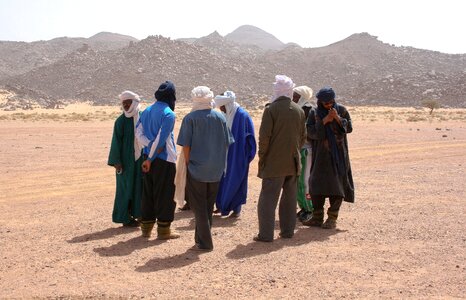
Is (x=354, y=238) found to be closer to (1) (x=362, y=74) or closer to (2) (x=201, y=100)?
(2) (x=201, y=100)

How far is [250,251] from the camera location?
6.78 metres

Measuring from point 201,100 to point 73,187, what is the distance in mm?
5682

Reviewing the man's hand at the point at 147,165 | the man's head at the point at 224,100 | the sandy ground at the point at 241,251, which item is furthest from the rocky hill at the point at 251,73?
the man's hand at the point at 147,165

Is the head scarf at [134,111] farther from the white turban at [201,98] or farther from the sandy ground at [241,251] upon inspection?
the white turban at [201,98]

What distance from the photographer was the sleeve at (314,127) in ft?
25.0

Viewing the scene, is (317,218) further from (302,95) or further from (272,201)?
(302,95)

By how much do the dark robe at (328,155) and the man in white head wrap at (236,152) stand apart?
1.07m

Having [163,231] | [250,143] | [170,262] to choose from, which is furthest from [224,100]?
[170,262]

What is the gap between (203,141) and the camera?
6.58m

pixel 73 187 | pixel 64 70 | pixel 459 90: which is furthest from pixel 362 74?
pixel 73 187

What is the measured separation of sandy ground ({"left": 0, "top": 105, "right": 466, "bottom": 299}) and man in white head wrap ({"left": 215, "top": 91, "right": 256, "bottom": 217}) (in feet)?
0.96

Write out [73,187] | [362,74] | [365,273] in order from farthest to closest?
[362,74]
[73,187]
[365,273]

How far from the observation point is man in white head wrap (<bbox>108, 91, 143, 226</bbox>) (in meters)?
7.76

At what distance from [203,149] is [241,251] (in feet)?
3.89
